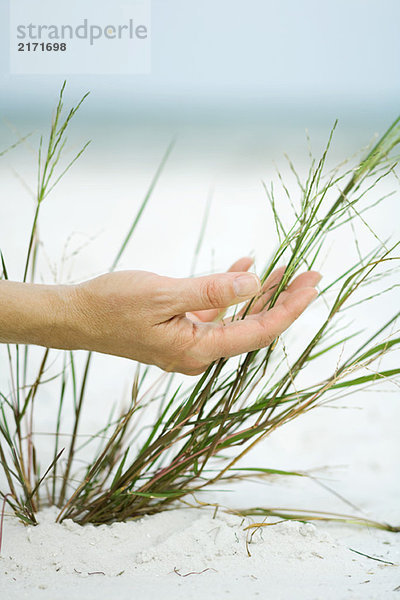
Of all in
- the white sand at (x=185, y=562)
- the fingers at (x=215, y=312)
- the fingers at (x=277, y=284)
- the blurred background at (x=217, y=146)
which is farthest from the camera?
the blurred background at (x=217, y=146)

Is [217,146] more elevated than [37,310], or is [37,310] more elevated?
[217,146]

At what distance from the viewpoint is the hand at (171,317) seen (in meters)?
0.75

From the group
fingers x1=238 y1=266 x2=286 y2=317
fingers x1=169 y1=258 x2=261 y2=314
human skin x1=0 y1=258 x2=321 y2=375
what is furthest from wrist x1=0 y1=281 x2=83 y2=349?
fingers x1=238 y1=266 x2=286 y2=317

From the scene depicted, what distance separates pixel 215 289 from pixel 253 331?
0.08 metres

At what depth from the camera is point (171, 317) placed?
0.80m

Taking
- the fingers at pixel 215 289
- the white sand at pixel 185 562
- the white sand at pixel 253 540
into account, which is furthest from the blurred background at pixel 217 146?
the white sand at pixel 185 562

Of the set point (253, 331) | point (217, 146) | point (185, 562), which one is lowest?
point (185, 562)

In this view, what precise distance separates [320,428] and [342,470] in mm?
290

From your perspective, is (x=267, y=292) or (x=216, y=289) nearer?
(x=216, y=289)

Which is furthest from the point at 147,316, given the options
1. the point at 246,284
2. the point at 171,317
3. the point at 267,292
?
the point at 267,292

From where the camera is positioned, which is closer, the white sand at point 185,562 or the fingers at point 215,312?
the white sand at point 185,562

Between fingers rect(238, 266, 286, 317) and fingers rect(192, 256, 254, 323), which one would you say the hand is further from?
fingers rect(192, 256, 254, 323)

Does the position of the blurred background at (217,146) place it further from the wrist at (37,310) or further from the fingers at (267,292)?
the fingers at (267,292)

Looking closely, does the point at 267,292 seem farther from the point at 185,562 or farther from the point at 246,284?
the point at 185,562
